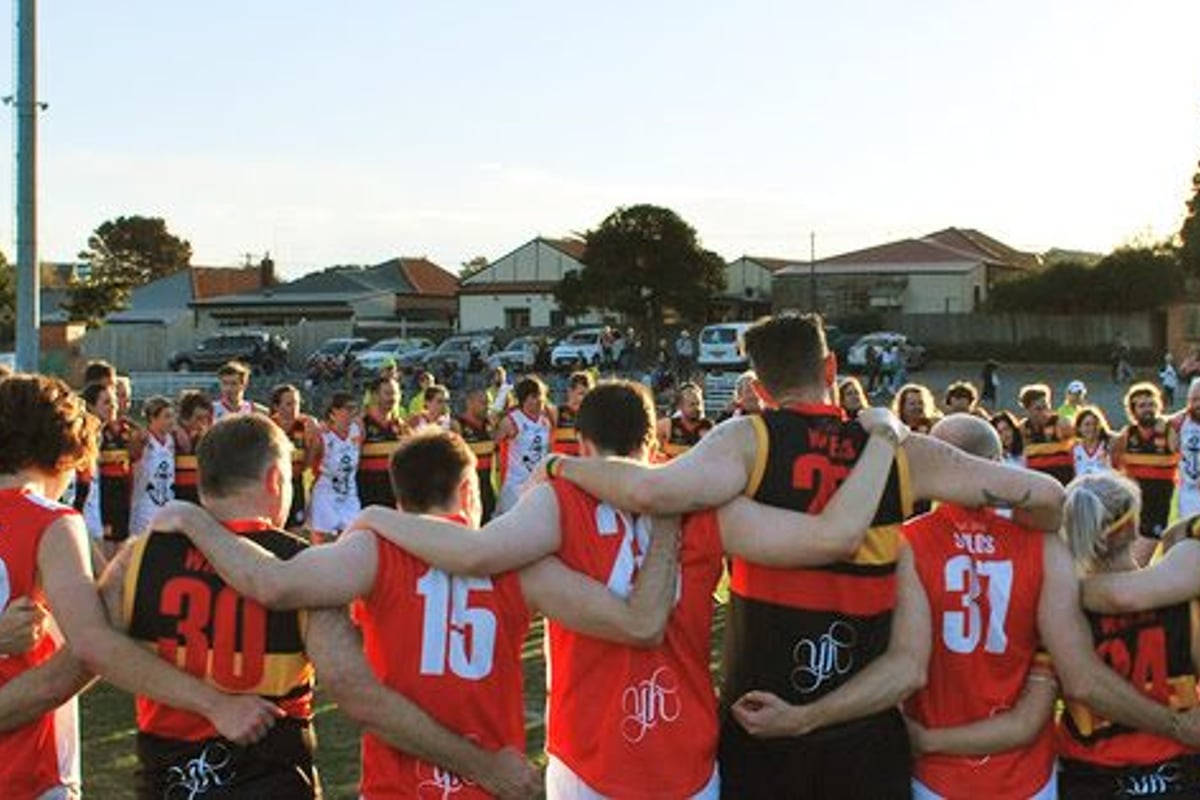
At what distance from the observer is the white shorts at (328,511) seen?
1338 centimetres

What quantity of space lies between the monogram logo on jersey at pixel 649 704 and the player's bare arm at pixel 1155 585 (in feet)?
4.06

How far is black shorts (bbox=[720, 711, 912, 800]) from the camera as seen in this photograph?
13.2 feet

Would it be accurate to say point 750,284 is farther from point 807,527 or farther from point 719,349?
point 807,527

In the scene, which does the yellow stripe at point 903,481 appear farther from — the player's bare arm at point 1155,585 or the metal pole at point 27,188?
the metal pole at point 27,188

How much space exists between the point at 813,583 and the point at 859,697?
13.8 inches

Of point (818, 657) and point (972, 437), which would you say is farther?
point (972, 437)

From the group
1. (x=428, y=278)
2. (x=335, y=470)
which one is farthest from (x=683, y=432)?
(x=428, y=278)

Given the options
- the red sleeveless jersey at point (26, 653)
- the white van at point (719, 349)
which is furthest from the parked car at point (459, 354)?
the red sleeveless jersey at point (26, 653)

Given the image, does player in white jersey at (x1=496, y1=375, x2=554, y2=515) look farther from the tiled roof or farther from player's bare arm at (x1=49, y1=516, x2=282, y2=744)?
the tiled roof

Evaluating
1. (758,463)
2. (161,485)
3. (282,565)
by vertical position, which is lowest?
(161,485)

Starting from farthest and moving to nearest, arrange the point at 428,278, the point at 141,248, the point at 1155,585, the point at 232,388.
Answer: the point at 141,248, the point at 428,278, the point at 232,388, the point at 1155,585

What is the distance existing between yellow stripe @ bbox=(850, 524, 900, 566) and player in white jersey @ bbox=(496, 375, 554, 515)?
36.9 feet

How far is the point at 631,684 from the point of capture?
395 cm

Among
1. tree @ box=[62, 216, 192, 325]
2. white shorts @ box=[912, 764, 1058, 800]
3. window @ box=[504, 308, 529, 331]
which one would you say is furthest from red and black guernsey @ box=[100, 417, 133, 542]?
tree @ box=[62, 216, 192, 325]
